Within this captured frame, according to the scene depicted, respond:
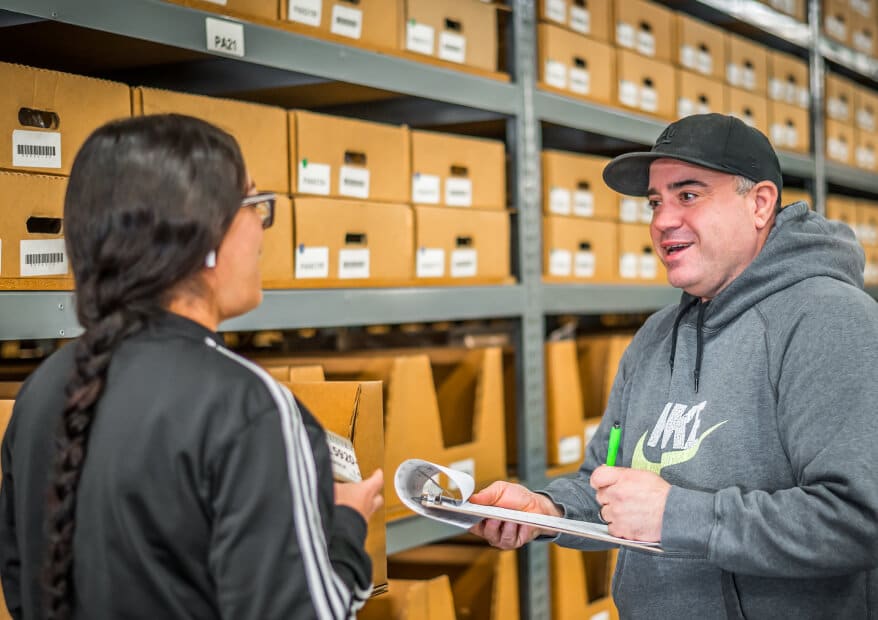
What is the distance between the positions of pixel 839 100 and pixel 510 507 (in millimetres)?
3184

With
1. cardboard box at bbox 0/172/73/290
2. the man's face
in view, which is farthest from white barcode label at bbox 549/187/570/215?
cardboard box at bbox 0/172/73/290

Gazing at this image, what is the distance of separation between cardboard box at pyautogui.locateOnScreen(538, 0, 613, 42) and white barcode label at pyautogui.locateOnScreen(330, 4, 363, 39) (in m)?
0.74

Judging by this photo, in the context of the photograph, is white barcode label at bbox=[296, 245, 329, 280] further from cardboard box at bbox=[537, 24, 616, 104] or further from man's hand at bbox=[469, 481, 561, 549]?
cardboard box at bbox=[537, 24, 616, 104]

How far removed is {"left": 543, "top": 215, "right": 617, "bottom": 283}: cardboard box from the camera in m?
2.67

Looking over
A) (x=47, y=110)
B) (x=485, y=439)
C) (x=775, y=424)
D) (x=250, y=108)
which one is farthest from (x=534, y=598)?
(x=47, y=110)

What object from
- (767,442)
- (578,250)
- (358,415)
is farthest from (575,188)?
(358,415)

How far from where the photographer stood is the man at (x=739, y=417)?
1.36m

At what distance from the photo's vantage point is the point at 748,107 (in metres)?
3.42

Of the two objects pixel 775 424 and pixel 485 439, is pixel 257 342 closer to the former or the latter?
pixel 485 439

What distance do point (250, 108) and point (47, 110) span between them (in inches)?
16.4

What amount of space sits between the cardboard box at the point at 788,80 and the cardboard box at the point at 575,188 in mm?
1146

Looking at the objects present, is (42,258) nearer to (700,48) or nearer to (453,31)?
(453,31)

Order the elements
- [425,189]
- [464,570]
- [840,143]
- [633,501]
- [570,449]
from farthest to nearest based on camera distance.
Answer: [840,143] → [570,449] → [464,570] → [425,189] → [633,501]

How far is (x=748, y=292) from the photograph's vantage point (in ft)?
5.21
